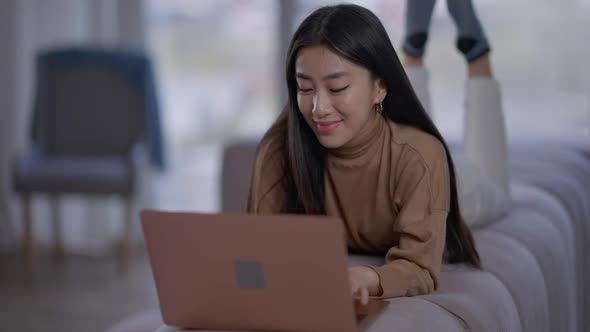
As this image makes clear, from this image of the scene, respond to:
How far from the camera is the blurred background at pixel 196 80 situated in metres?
4.00

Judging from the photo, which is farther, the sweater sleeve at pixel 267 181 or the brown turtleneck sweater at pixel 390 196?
the sweater sleeve at pixel 267 181

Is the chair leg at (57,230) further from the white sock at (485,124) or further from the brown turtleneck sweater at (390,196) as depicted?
the brown turtleneck sweater at (390,196)

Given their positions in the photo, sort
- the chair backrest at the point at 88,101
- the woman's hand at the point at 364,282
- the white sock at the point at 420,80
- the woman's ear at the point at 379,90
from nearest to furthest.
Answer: the woman's hand at the point at 364,282 → the woman's ear at the point at 379,90 → the white sock at the point at 420,80 → the chair backrest at the point at 88,101

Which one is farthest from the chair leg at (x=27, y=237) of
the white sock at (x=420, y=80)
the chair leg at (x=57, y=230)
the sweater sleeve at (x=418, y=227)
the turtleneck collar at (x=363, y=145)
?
the sweater sleeve at (x=418, y=227)

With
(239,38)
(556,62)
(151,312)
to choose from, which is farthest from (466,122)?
(239,38)

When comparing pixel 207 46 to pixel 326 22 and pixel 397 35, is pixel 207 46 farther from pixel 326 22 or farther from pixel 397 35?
pixel 326 22

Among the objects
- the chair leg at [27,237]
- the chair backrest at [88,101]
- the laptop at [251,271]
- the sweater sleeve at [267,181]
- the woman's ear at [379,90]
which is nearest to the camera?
the laptop at [251,271]

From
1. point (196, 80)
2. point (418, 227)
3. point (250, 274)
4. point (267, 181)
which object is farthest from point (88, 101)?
point (250, 274)

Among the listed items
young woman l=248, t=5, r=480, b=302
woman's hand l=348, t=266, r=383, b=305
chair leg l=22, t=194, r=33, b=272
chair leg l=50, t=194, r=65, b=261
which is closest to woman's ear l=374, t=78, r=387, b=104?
young woman l=248, t=5, r=480, b=302

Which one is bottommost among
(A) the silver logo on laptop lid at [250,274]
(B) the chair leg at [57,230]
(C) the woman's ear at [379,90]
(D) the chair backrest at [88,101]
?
(B) the chair leg at [57,230]

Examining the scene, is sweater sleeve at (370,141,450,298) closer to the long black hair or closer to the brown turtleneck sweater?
the brown turtleneck sweater

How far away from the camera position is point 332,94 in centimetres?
163

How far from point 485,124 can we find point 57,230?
2.58 meters

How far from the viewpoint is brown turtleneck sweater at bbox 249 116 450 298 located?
5.32 feet
